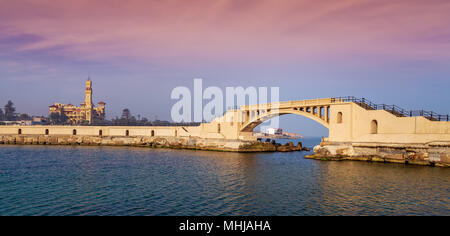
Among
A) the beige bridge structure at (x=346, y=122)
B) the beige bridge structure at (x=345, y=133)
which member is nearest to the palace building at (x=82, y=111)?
the beige bridge structure at (x=345, y=133)

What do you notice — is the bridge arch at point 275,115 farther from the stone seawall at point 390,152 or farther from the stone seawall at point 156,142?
the stone seawall at point 390,152

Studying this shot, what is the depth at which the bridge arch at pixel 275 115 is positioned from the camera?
154 feet

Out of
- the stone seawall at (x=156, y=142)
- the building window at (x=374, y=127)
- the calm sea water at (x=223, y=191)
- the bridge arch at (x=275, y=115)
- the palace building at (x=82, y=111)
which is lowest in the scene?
the calm sea water at (x=223, y=191)

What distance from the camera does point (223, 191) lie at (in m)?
23.0

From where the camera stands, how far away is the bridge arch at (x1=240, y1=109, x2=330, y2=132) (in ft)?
154

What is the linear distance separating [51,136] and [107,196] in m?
67.8

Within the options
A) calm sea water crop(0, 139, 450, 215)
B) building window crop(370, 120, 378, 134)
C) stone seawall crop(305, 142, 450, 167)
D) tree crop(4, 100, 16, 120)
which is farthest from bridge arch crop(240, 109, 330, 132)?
tree crop(4, 100, 16, 120)

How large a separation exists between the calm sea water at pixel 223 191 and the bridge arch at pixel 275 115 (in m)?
14.0

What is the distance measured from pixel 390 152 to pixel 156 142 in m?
48.7

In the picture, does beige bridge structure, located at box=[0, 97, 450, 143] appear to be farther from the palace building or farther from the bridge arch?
the palace building

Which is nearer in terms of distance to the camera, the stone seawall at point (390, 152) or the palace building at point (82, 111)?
the stone seawall at point (390, 152)

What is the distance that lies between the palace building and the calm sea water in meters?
160
